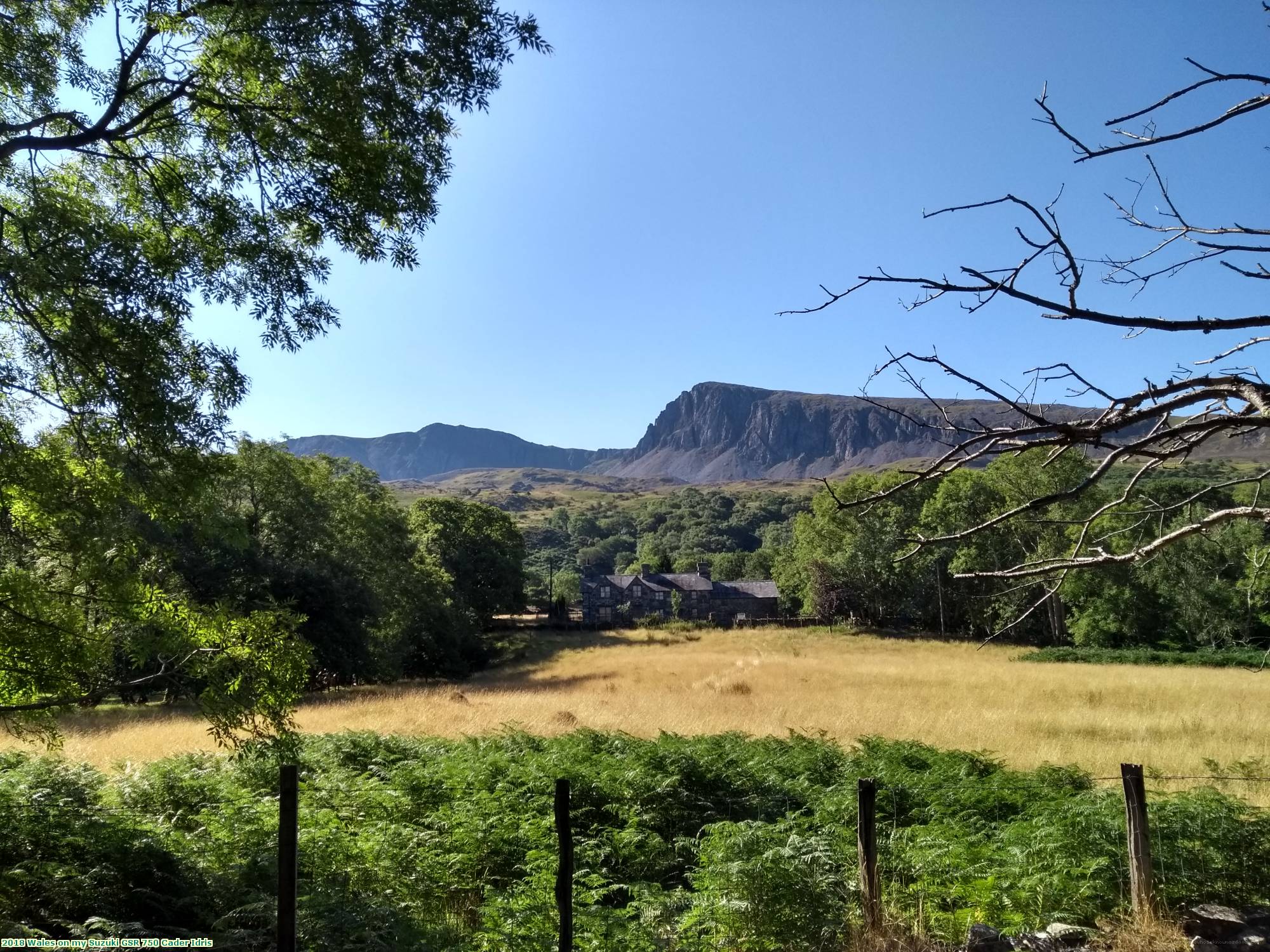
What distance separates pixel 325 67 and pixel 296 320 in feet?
7.24

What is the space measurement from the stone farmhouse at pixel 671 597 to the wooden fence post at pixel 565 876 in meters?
80.7

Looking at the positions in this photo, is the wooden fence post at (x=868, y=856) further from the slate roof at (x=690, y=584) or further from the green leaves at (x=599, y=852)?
the slate roof at (x=690, y=584)

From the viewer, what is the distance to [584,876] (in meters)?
7.53

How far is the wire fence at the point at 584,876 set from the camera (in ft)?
18.8

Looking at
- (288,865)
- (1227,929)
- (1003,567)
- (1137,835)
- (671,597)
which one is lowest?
(671,597)

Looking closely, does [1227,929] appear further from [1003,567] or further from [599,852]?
[1003,567]

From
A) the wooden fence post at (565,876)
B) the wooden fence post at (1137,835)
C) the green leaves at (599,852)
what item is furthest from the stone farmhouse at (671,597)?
the wooden fence post at (565,876)

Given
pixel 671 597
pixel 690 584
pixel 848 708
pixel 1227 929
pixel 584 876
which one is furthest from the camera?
pixel 690 584

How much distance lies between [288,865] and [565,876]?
1755 mm

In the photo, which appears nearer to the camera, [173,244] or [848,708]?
[173,244]

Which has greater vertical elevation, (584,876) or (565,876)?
(565,876)

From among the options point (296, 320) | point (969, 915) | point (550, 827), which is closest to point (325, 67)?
point (296, 320)

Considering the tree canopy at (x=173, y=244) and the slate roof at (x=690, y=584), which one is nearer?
the tree canopy at (x=173, y=244)

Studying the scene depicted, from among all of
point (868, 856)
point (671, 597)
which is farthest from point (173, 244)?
point (671, 597)
